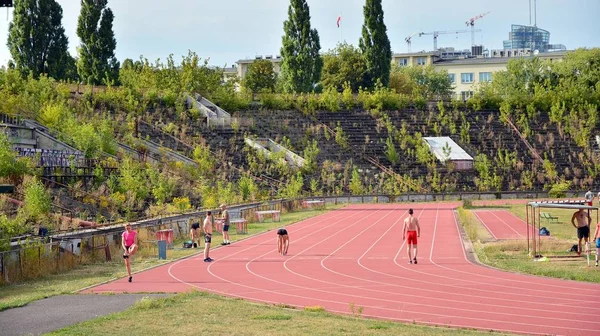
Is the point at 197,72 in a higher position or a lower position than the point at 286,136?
higher

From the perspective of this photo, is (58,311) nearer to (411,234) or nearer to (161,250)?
(161,250)

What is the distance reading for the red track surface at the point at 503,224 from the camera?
107ft

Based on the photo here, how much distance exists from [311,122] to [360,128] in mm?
3912

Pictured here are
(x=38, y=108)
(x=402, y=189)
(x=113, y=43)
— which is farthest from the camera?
(x=113, y=43)

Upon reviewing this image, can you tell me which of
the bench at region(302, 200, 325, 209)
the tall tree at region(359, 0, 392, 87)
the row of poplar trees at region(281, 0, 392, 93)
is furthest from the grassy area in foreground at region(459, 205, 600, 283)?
the tall tree at region(359, 0, 392, 87)

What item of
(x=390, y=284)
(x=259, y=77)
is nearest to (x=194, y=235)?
(x=390, y=284)

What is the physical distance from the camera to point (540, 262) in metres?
23.7

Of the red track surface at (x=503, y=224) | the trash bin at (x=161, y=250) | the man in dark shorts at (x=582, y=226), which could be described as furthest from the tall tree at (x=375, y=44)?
the trash bin at (x=161, y=250)

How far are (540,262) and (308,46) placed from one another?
60671 millimetres

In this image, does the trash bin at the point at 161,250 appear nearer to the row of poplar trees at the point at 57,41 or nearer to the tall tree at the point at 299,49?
the row of poplar trees at the point at 57,41

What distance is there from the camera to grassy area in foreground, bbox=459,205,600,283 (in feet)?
70.3

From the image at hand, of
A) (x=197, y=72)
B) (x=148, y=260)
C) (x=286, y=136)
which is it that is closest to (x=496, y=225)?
(x=148, y=260)

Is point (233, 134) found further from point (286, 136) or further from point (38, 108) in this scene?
point (38, 108)

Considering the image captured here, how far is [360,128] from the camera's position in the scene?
69.9 m
